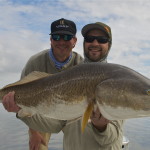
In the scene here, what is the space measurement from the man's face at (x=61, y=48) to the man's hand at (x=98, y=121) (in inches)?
83.6

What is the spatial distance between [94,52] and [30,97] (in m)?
1.72

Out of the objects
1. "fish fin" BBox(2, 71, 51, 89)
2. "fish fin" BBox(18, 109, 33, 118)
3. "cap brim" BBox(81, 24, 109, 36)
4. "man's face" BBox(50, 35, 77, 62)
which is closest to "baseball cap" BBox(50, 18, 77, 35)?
"man's face" BBox(50, 35, 77, 62)

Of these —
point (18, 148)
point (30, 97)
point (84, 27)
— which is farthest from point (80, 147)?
point (18, 148)

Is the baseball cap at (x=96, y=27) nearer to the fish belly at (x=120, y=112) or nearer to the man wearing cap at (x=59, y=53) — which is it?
the man wearing cap at (x=59, y=53)

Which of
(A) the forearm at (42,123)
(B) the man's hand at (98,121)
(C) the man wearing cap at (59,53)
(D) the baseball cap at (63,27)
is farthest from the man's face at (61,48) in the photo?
(B) the man's hand at (98,121)

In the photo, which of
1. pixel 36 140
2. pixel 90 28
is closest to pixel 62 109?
pixel 90 28

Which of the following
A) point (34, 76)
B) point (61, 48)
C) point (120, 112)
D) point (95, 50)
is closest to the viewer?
point (120, 112)

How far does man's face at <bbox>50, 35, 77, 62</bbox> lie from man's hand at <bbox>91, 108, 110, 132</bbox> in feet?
6.96

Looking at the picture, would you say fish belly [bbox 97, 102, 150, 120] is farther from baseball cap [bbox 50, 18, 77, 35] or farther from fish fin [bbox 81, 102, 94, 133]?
baseball cap [bbox 50, 18, 77, 35]

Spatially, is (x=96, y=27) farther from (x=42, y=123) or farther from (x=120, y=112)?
(x=120, y=112)

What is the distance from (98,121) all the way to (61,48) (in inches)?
94.3

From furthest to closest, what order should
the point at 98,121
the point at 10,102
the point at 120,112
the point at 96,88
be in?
the point at 10,102 < the point at 98,121 < the point at 96,88 < the point at 120,112

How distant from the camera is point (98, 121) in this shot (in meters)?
3.76

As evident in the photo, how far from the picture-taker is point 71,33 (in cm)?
581
